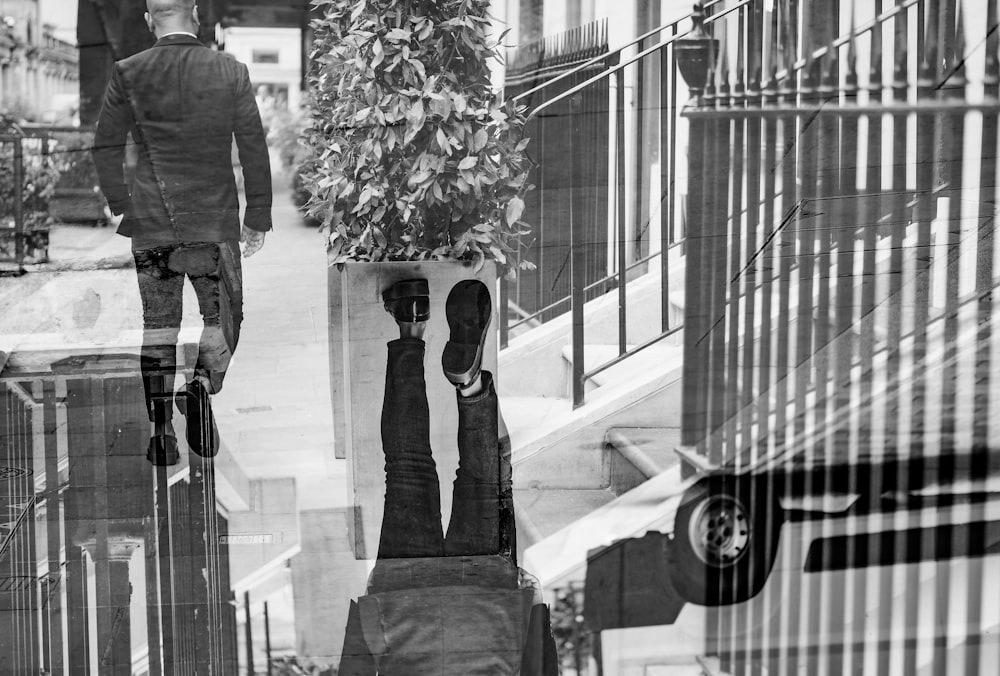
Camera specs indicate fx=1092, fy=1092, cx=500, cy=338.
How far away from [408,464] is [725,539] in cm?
111

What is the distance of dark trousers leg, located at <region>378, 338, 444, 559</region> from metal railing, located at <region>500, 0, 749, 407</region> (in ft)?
1.16

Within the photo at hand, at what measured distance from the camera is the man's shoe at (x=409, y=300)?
3.55m

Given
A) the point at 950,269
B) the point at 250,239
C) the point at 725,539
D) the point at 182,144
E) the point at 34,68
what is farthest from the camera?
the point at 725,539

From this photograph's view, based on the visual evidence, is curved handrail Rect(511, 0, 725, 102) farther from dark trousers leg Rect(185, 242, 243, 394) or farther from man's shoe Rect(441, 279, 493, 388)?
dark trousers leg Rect(185, 242, 243, 394)

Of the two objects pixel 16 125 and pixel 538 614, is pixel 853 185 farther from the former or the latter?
pixel 16 125

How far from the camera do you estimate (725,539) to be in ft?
12.2

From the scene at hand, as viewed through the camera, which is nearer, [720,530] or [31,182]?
[31,182]

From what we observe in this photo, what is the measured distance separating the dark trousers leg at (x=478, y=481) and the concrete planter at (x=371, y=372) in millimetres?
35

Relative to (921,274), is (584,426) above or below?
below

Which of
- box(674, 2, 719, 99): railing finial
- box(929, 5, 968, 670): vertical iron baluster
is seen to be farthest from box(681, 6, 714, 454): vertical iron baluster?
box(929, 5, 968, 670): vertical iron baluster

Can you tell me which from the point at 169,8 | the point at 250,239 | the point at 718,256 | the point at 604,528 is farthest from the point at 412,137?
the point at 604,528

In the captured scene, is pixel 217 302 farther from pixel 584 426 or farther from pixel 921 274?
pixel 921 274

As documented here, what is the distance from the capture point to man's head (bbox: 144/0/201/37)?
332 centimetres

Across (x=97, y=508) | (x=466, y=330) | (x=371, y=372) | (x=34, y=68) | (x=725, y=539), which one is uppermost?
(x=34, y=68)
